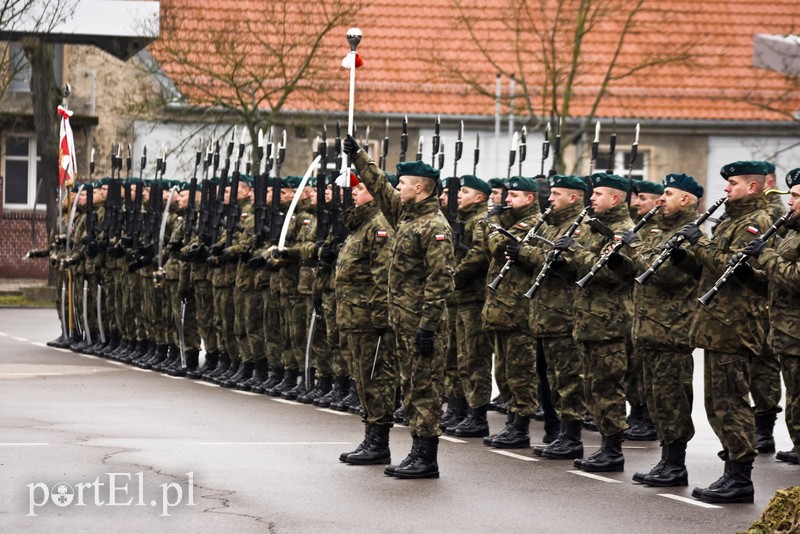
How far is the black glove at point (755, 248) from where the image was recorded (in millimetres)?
9750

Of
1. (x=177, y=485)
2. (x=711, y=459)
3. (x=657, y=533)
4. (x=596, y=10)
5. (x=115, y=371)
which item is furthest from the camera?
(x=596, y=10)

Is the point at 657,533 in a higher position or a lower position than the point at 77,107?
lower

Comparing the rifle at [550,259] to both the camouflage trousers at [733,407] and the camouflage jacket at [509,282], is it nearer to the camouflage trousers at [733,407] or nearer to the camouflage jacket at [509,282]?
the camouflage jacket at [509,282]

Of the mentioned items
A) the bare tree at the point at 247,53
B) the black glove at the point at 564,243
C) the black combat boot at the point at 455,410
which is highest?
the bare tree at the point at 247,53

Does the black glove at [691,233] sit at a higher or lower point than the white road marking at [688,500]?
higher

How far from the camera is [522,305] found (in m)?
13.0

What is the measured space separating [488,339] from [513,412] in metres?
1.25

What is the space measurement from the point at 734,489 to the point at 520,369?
3.02 m

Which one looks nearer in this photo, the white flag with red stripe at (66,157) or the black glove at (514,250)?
the black glove at (514,250)

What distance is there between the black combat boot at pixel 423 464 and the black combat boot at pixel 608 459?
1156mm

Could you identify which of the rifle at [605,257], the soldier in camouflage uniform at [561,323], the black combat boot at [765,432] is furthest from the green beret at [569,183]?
the black combat boot at [765,432]

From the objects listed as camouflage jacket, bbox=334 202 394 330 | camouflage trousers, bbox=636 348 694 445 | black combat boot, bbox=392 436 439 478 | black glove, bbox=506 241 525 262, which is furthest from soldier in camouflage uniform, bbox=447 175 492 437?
camouflage trousers, bbox=636 348 694 445

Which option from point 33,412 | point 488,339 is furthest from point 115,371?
point 488,339

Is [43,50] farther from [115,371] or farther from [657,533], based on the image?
[657,533]
